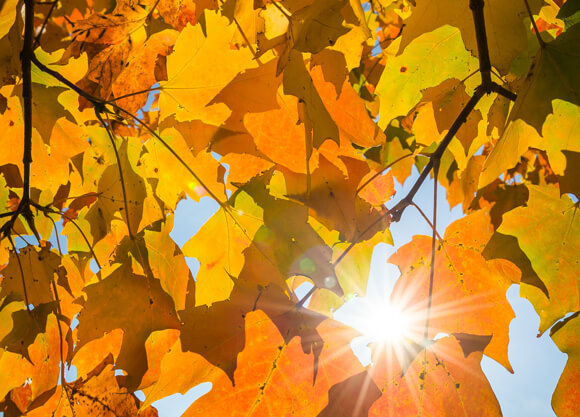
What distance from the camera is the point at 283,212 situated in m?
0.78

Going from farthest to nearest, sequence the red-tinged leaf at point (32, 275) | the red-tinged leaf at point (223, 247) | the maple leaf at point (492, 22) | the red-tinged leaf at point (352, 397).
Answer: the red-tinged leaf at point (32, 275) → the red-tinged leaf at point (223, 247) → the maple leaf at point (492, 22) → the red-tinged leaf at point (352, 397)

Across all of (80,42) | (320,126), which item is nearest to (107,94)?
(80,42)

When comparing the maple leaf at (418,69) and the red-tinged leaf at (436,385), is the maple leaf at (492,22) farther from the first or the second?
the red-tinged leaf at (436,385)

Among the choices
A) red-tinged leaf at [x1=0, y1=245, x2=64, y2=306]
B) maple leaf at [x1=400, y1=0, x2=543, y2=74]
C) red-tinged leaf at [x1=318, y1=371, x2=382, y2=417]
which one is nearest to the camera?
red-tinged leaf at [x1=318, y1=371, x2=382, y2=417]

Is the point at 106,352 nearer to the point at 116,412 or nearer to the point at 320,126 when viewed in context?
the point at 116,412

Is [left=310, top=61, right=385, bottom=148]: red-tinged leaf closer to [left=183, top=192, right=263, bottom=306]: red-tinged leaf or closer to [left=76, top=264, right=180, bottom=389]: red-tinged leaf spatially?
[left=183, top=192, right=263, bottom=306]: red-tinged leaf

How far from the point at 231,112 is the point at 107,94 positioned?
46 centimetres

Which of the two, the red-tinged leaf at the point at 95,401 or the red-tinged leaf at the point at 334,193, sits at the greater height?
the red-tinged leaf at the point at 334,193

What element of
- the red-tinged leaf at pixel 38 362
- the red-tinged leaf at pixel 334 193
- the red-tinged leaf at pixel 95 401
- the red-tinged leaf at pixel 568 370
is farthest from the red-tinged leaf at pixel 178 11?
the red-tinged leaf at pixel 568 370

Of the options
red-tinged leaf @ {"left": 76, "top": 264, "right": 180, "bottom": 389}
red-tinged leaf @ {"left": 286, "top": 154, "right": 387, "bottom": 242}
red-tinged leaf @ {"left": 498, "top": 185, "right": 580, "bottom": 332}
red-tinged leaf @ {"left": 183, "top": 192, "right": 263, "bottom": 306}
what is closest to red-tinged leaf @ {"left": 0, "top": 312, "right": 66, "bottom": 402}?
red-tinged leaf @ {"left": 76, "top": 264, "right": 180, "bottom": 389}

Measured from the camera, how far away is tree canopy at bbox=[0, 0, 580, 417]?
0.68 metres

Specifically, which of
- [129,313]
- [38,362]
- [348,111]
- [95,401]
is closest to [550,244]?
[348,111]

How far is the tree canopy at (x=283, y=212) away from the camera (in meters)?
0.68

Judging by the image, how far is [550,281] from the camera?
803 millimetres
